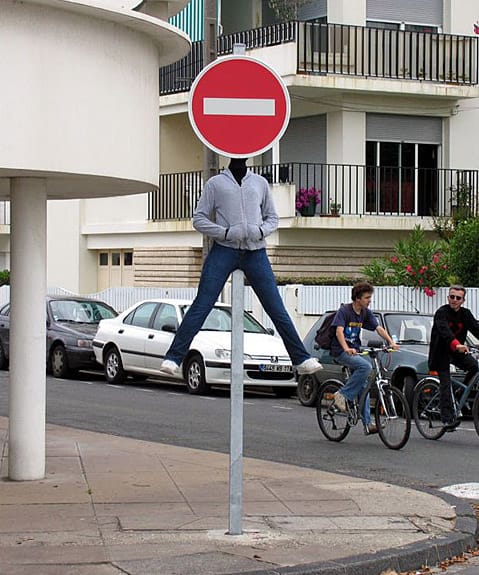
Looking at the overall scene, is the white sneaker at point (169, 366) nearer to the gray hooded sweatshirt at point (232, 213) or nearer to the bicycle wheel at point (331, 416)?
the gray hooded sweatshirt at point (232, 213)

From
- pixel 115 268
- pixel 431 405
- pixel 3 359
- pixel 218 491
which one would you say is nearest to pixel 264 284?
pixel 218 491

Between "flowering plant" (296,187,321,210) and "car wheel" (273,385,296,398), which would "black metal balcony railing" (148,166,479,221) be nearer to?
"flowering plant" (296,187,321,210)

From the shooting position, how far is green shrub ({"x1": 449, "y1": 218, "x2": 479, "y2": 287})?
24859 millimetres

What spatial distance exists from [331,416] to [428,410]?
47.0 inches

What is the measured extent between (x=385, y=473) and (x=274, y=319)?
433cm

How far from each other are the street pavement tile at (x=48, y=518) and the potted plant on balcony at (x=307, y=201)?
20.2 meters

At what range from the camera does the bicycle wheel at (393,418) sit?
14.1 m

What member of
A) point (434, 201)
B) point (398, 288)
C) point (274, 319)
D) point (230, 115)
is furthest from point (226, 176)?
point (434, 201)

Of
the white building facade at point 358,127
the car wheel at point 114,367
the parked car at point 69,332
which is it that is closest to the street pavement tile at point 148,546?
the car wheel at point 114,367

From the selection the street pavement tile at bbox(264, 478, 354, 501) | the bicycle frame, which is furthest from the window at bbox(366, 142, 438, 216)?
the street pavement tile at bbox(264, 478, 354, 501)

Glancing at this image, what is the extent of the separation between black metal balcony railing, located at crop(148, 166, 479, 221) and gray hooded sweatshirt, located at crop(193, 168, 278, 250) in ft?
68.9

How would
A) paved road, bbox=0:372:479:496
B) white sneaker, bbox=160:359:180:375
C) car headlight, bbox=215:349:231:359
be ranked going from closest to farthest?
white sneaker, bbox=160:359:180:375 → paved road, bbox=0:372:479:496 → car headlight, bbox=215:349:231:359

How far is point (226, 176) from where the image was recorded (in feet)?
28.1

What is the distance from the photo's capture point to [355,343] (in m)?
14.6
